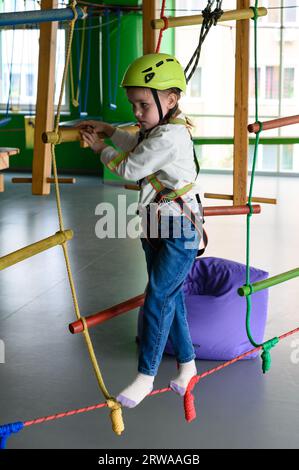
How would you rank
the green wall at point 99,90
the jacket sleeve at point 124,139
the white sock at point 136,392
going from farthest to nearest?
the green wall at point 99,90 → the jacket sleeve at point 124,139 → the white sock at point 136,392

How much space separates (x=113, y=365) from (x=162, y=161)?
1374mm

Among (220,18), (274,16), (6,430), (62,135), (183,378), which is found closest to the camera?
(6,430)

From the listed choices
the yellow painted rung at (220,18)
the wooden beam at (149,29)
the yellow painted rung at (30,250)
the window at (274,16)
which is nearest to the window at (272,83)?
the window at (274,16)

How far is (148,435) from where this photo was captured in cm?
288

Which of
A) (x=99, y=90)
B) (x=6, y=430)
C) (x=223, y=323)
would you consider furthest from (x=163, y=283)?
(x=99, y=90)

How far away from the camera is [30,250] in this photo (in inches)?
89.0

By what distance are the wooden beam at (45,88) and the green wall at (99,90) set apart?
96 cm

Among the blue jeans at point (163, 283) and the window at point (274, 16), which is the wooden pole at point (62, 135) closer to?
the blue jeans at point (163, 283)

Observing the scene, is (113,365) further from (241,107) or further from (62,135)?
(241,107)

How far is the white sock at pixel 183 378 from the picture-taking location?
8.95ft

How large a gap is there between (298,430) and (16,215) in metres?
4.66
